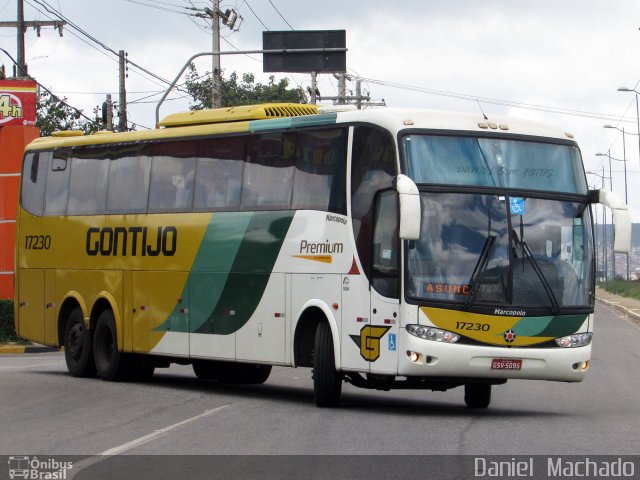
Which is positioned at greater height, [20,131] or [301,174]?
[20,131]

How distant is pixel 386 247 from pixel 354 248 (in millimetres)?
595

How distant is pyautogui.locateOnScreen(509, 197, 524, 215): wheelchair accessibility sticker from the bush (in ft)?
63.7

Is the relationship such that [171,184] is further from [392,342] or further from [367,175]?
[392,342]

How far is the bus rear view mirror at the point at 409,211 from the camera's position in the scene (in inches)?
577

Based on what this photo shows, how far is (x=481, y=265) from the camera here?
50.5ft

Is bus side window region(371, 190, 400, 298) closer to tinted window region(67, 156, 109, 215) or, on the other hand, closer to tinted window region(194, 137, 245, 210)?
tinted window region(194, 137, 245, 210)

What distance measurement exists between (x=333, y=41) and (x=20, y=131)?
28.8 ft

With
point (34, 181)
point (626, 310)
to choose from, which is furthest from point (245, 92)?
point (34, 181)

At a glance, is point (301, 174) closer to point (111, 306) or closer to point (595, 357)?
point (111, 306)

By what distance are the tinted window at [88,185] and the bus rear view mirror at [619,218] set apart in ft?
28.9

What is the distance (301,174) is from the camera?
17406 millimetres

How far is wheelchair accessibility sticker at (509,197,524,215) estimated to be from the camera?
1573 centimetres

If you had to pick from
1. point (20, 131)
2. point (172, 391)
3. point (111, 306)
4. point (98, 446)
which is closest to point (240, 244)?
point (172, 391)
